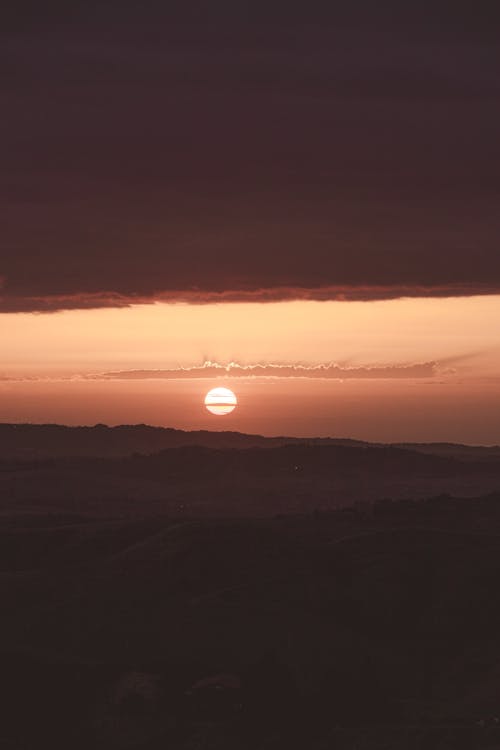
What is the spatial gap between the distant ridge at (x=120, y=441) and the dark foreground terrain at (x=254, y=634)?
117 m

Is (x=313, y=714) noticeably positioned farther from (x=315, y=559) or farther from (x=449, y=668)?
(x=315, y=559)

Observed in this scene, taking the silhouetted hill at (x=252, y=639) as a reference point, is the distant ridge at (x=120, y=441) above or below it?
above

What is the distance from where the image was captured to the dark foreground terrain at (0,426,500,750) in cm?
3030

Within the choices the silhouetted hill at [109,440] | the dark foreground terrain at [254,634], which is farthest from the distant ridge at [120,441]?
the dark foreground terrain at [254,634]

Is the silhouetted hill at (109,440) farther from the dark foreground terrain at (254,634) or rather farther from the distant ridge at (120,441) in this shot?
the dark foreground terrain at (254,634)

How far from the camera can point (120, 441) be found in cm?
18375

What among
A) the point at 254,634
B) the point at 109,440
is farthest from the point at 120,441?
the point at 254,634

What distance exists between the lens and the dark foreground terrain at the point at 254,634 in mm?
30297

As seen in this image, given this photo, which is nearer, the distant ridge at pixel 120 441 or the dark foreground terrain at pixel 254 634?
the dark foreground terrain at pixel 254 634

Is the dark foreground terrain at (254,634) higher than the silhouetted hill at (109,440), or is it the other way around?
the silhouetted hill at (109,440)

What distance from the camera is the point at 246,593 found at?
41.5 metres

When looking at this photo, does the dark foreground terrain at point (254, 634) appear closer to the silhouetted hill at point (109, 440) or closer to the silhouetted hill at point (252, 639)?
the silhouetted hill at point (252, 639)

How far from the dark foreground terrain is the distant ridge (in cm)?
11719

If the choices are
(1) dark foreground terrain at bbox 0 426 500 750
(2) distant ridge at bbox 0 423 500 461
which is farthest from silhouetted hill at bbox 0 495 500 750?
(2) distant ridge at bbox 0 423 500 461
